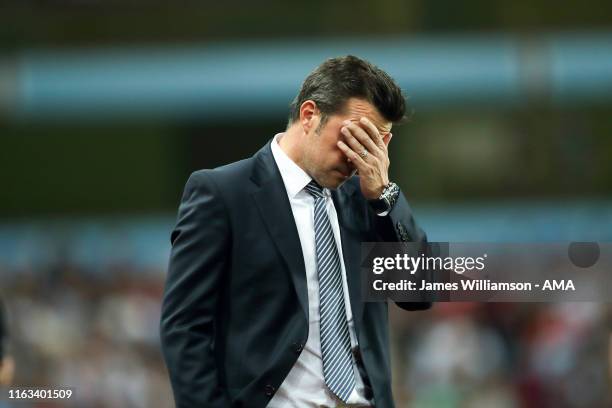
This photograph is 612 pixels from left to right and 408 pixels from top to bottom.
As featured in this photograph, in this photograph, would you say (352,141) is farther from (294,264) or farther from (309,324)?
(309,324)

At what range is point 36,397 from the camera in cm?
411

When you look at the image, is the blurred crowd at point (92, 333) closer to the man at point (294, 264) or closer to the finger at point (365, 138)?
the man at point (294, 264)

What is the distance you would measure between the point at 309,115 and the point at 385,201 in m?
0.31

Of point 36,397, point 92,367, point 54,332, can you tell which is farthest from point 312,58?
point 36,397

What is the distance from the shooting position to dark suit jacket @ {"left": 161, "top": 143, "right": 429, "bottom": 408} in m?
3.04

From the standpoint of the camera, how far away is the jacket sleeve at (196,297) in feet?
9.86

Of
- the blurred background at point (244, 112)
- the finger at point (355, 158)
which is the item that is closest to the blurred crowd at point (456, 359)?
the blurred background at point (244, 112)

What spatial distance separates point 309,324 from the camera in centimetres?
313

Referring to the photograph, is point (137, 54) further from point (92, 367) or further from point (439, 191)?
point (92, 367)

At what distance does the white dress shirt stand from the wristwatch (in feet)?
0.42

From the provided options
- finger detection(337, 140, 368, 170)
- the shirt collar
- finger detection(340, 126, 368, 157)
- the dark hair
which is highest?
the dark hair

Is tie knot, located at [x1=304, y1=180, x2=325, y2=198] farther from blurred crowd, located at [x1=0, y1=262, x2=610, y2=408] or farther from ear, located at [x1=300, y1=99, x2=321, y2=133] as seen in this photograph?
blurred crowd, located at [x1=0, y1=262, x2=610, y2=408]

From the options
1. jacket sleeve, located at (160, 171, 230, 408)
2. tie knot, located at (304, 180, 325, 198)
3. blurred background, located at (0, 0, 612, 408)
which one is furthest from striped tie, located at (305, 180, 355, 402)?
blurred background, located at (0, 0, 612, 408)

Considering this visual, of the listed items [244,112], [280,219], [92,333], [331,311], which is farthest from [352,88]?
[244,112]
